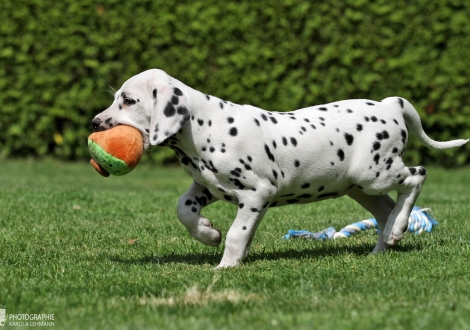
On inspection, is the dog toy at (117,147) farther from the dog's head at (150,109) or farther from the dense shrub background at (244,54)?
the dense shrub background at (244,54)

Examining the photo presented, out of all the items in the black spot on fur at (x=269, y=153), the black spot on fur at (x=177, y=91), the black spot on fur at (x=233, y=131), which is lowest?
the black spot on fur at (x=269, y=153)

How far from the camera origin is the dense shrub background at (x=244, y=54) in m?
12.8

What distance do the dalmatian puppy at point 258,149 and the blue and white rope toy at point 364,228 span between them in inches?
36.2

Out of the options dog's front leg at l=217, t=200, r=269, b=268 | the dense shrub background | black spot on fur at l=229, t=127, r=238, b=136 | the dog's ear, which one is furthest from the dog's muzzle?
the dense shrub background

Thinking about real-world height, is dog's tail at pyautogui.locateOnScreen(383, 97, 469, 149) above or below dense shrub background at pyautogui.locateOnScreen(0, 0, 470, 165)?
above

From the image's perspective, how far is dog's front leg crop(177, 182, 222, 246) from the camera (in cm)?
575

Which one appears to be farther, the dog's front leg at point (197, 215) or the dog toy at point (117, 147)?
the dog's front leg at point (197, 215)

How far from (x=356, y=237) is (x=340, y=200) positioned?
8.92 feet

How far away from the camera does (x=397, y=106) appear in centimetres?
615

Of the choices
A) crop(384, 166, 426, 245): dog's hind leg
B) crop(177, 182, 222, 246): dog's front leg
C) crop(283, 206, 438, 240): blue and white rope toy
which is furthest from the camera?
crop(283, 206, 438, 240): blue and white rope toy

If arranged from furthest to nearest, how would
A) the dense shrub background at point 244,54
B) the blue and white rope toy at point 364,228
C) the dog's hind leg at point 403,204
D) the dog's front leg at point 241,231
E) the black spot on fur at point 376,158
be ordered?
the dense shrub background at point 244,54
the blue and white rope toy at point 364,228
the dog's hind leg at point 403,204
the black spot on fur at point 376,158
the dog's front leg at point 241,231

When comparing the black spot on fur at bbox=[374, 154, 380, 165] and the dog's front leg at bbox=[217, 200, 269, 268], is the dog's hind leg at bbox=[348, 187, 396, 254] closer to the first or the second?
the black spot on fur at bbox=[374, 154, 380, 165]

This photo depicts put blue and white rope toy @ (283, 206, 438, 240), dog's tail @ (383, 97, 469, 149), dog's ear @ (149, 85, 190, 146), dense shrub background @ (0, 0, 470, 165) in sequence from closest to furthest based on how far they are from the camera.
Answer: dog's ear @ (149, 85, 190, 146)
dog's tail @ (383, 97, 469, 149)
blue and white rope toy @ (283, 206, 438, 240)
dense shrub background @ (0, 0, 470, 165)

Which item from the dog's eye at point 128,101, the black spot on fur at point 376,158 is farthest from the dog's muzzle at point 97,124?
the black spot on fur at point 376,158
